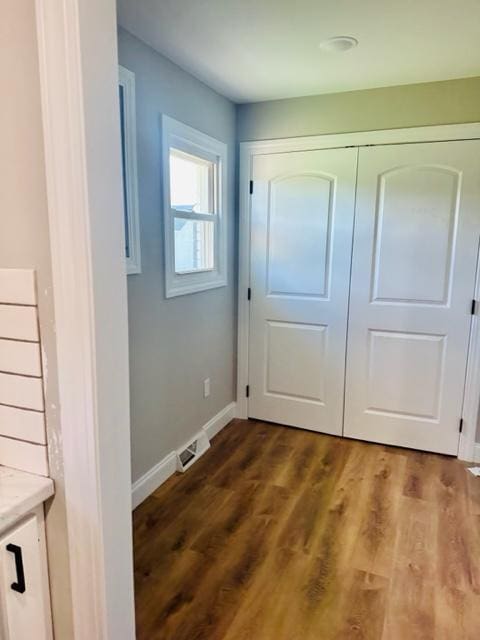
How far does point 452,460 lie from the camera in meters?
2.78

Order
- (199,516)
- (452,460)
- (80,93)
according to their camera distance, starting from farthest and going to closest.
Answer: (452,460) → (199,516) → (80,93)

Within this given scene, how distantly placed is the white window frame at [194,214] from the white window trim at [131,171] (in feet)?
0.80

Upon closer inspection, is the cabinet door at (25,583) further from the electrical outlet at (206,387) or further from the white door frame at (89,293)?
the electrical outlet at (206,387)

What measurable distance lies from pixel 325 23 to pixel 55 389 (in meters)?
1.88

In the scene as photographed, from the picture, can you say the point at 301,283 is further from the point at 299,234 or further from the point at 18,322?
the point at 18,322

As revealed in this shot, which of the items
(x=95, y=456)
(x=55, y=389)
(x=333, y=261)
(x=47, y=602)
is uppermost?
(x=333, y=261)

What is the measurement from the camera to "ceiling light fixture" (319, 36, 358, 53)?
2.00 meters

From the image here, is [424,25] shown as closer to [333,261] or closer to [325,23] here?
[325,23]

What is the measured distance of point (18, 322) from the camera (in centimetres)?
86

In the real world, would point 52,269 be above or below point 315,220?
below

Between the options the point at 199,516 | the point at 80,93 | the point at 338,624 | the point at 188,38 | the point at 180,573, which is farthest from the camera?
the point at 199,516

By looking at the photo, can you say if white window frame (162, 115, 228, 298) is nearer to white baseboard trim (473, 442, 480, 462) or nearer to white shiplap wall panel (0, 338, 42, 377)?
white shiplap wall panel (0, 338, 42, 377)

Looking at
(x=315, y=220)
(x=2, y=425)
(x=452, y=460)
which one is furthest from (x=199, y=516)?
(x=315, y=220)

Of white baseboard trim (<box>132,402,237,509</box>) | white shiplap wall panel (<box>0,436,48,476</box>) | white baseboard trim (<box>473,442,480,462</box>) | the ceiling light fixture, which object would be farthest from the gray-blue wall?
white baseboard trim (<box>473,442,480,462</box>)
